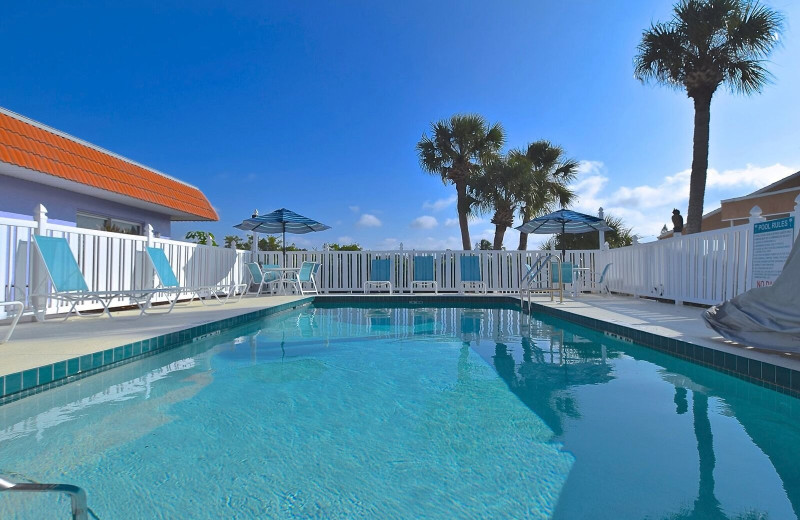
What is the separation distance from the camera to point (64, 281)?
466 cm

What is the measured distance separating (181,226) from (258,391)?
14152mm

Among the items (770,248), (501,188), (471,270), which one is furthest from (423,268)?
(770,248)

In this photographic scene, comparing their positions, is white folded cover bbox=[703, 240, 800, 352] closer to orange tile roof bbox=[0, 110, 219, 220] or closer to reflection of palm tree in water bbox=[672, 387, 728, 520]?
reflection of palm tree in water bbox=[672, 387, 728, 520]

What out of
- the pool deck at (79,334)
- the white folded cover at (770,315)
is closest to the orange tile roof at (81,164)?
the pool deck at (79,334)

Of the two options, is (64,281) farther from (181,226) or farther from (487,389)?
(181,226)

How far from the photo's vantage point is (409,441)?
198 cm

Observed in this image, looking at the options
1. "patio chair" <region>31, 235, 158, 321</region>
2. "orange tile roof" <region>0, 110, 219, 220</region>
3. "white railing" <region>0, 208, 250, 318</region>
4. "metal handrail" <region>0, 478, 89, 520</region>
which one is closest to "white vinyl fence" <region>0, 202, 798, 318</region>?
"white railing" <region>0, 208, 250, 318</region>

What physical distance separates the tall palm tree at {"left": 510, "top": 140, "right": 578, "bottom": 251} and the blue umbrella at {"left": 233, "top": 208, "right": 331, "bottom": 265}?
7471 millimetres

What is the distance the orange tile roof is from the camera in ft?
24.1

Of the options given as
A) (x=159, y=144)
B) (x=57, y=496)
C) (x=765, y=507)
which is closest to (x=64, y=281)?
(x=57, y=496)

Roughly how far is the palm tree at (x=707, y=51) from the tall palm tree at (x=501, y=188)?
15.9 feet

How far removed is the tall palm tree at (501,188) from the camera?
14.5 metres

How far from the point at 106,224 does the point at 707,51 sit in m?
15.0

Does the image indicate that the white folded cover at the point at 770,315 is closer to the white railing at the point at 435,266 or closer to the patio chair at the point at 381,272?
the white railing at the point at 435,266
